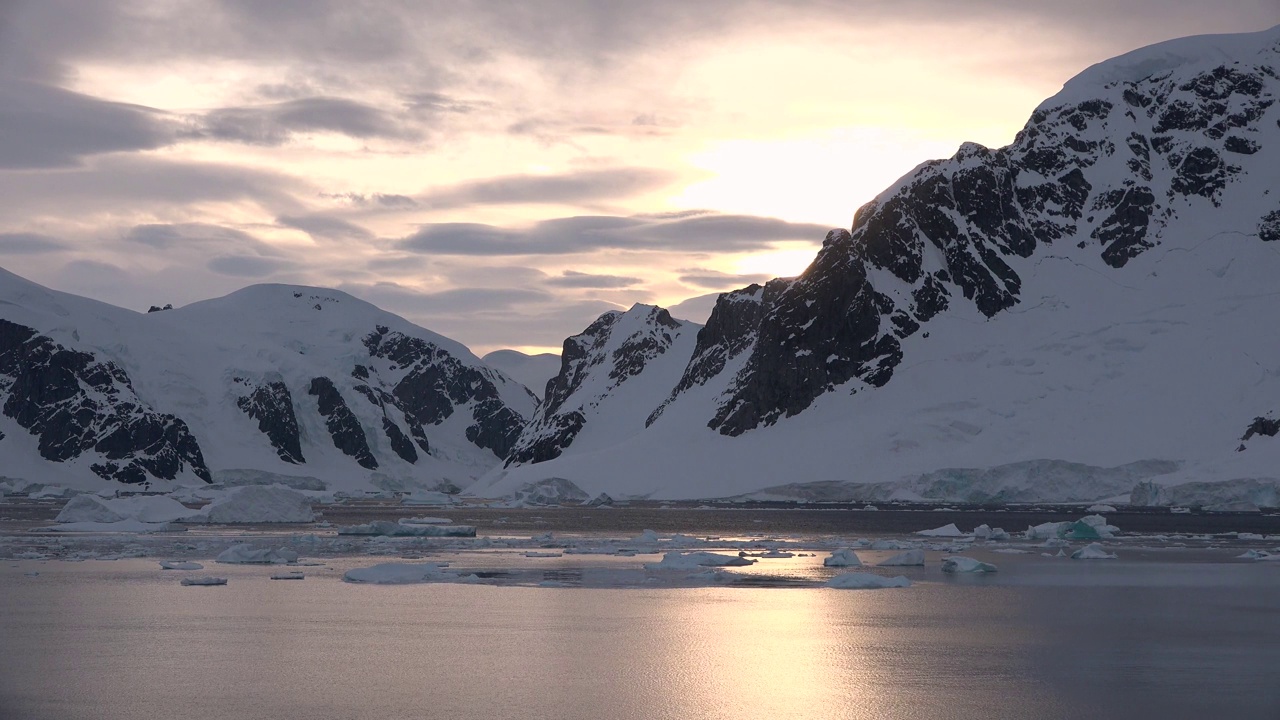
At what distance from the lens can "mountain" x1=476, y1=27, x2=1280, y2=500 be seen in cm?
14075

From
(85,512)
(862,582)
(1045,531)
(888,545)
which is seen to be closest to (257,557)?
(862,582)

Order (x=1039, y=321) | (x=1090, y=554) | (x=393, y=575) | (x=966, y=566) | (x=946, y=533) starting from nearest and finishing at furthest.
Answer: (x=393, y=575)
(x=966, y=566)
(x=1090, y=554)
(x=946, y=533)
(x=1039, y=321)

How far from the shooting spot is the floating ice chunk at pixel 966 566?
52000 millimetres

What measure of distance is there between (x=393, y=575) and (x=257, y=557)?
1001 centimetres

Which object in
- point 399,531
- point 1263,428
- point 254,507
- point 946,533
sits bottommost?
point 946,533

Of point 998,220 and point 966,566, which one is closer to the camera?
point 966,566

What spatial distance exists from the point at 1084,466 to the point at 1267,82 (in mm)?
78334

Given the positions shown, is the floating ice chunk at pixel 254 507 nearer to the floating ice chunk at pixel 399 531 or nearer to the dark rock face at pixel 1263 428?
the floating ice chunk at pixel 399 531

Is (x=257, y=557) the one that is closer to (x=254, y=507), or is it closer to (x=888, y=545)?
(x=888, y=545)

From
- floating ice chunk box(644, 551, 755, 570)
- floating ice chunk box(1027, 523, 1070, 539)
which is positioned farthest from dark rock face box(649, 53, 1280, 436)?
floating ice chunk box(644, 551, 755, 570)

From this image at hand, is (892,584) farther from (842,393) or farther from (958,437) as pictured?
(842,393)

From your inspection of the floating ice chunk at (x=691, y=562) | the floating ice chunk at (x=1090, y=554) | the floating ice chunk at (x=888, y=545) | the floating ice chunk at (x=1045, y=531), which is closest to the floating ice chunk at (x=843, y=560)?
the floating ice chunk at (x=691, y=562)

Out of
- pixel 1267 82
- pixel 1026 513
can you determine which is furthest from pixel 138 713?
pixel 1267 82

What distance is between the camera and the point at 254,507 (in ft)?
297
